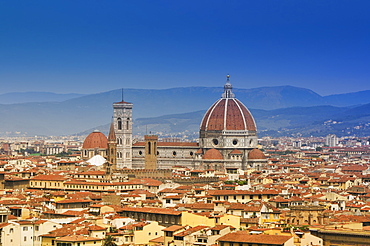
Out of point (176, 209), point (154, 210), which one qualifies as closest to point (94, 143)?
point (176, 209)

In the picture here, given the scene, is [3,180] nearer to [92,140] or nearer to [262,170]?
[262,170]

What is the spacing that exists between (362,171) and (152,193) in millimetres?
47124

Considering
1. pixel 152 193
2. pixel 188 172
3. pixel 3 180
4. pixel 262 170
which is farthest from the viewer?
pixel 262 170

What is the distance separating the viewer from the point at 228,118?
414ft

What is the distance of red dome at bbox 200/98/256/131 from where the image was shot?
12559 centimetres

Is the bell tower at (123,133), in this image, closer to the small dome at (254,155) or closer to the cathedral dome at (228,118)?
the cathedral dome at (228,118)

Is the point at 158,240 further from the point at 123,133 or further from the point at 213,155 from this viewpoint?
the point at 123,133

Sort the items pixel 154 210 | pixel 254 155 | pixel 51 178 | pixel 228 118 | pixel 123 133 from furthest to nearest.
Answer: pixel 123 133 < pixel 228 118 < pixel 254 155 < pixel 51 178 < pixel 154 210

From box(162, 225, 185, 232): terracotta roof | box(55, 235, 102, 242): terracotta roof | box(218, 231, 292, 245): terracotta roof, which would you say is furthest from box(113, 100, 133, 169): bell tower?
box(218, 231, 292, 245): terracotta roof

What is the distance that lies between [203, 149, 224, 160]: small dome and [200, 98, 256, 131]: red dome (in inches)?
211

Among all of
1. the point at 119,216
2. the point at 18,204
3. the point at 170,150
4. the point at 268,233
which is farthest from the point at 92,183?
the point at 170,150

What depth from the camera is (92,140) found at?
133 m

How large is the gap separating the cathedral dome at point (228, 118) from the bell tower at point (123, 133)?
10.5 metres

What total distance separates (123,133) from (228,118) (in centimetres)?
1480
